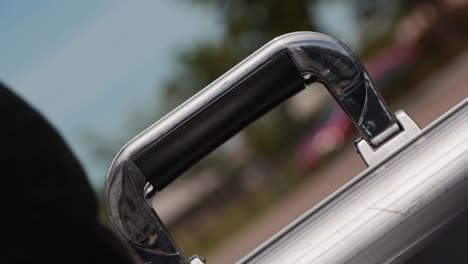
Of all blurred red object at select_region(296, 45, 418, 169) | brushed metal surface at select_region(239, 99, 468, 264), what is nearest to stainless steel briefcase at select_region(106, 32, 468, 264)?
brushed metal surface at select_region(239, 99, 468, 264)

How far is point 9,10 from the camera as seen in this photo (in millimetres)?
986

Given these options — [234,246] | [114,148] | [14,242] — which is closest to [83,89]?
[114,148]

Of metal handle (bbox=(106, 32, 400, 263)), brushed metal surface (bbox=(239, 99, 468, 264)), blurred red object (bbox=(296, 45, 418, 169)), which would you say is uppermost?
metal handle (bbox=(106, 32, 400, 263))

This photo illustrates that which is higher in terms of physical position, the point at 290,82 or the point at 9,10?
the point at 9,10

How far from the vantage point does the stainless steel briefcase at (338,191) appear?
0.86 metres

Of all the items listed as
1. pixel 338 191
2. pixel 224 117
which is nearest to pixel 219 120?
pixel 224 117

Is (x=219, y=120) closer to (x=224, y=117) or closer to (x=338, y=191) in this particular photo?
(x=224, y=117)

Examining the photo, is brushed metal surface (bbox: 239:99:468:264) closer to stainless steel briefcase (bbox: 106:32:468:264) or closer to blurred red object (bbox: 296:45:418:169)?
stainless steel briefcase (bbox: 106:32:468:264)

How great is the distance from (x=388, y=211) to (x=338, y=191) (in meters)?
0.06

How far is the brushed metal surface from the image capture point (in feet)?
2.82

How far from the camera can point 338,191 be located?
897mm

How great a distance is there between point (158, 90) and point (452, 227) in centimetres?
41

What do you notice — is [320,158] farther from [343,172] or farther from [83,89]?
[83,89]

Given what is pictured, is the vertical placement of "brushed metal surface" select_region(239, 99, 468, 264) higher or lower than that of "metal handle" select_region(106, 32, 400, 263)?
lower
